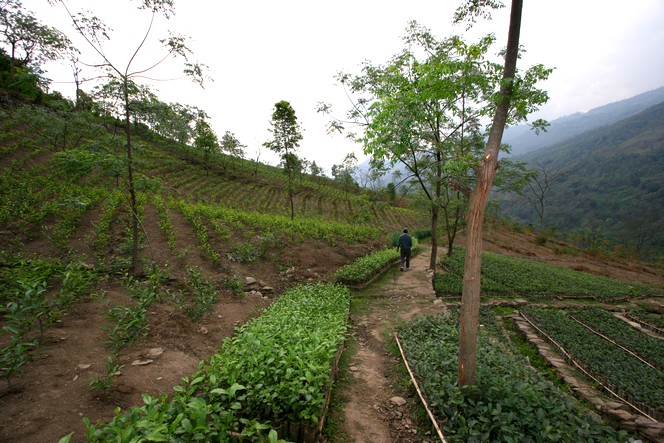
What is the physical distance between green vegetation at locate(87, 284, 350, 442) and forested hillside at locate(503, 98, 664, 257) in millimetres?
49461

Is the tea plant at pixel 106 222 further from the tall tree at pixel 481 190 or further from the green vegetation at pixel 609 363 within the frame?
the green vegetation at pixel 609 363

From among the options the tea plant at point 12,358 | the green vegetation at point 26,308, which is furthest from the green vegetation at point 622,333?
the green vegetation at point 26,308

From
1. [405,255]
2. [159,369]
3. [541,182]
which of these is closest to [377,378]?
[159,369]

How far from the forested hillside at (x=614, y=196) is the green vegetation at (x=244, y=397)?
4946 cm

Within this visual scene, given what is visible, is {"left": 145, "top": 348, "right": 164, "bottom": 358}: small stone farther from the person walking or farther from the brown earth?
the person walking

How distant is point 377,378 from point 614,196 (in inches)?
4316

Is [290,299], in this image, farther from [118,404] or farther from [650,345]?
[650,345]

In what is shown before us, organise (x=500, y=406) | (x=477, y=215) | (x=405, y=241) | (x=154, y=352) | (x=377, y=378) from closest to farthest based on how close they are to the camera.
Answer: (x=500, y=406) < (x=477, y=215) < (x=154, y=352) < (x=377, y=378) < (x=405, y=241)

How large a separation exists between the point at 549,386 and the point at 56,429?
23.1 feet

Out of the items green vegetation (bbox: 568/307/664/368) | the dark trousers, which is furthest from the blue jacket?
green vegetation (bbox: 568/307/664/368)

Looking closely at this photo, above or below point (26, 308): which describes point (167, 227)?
above

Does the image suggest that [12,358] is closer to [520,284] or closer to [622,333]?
[622,333]

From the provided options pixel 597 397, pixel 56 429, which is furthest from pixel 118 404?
pixel 597 397

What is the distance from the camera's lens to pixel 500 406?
3.78 meters
